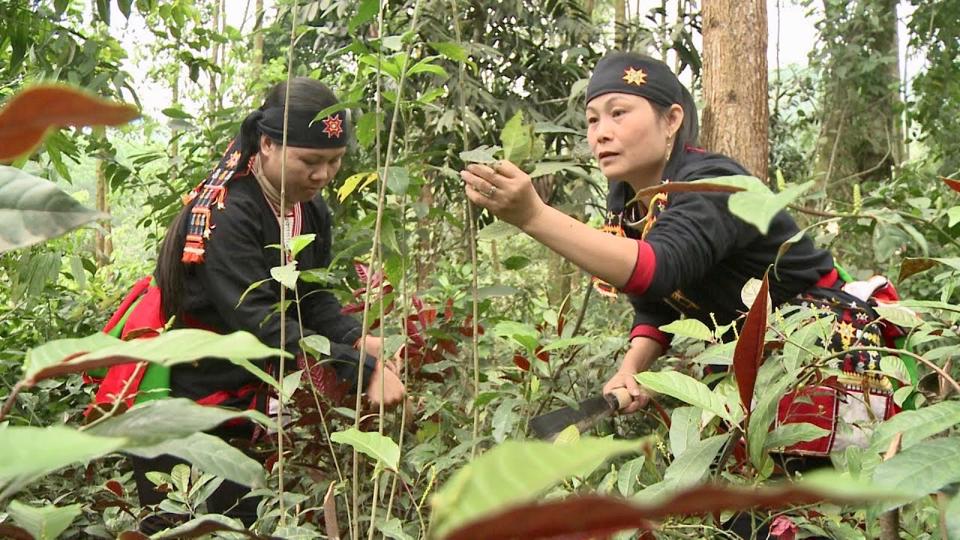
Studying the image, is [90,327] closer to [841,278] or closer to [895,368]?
[841,278]

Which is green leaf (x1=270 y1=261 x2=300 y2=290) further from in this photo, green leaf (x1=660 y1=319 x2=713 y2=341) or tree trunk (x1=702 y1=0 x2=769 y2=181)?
tree trunk (x1=702 y1=0 x2=769 y2=181)

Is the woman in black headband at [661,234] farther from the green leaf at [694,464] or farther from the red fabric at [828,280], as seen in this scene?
the green leaf at [694,464]

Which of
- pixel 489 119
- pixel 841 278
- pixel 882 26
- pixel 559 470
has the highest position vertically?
pixel 882 26

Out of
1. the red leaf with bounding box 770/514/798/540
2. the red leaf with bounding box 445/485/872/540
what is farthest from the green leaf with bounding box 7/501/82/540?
the red leaf with bounding box 770/514/798/540

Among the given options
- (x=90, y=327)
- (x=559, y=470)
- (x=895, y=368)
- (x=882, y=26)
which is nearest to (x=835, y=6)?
(x=882, y=26)

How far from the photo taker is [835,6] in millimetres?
7242

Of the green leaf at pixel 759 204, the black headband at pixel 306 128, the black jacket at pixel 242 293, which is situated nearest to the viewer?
the green leaf at pixel 759 204

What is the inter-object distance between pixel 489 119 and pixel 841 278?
1829 mm

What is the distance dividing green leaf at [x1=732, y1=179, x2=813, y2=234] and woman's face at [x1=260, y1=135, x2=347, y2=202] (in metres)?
1.84

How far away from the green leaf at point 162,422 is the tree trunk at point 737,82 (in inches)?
134

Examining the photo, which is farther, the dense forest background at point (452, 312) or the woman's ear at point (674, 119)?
the woman's ear at point (674, 119)

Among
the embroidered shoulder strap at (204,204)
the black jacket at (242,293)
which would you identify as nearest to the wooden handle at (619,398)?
the black jacket at (242,293)

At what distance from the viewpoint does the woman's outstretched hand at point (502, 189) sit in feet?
5.22

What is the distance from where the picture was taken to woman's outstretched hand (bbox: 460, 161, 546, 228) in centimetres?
159
